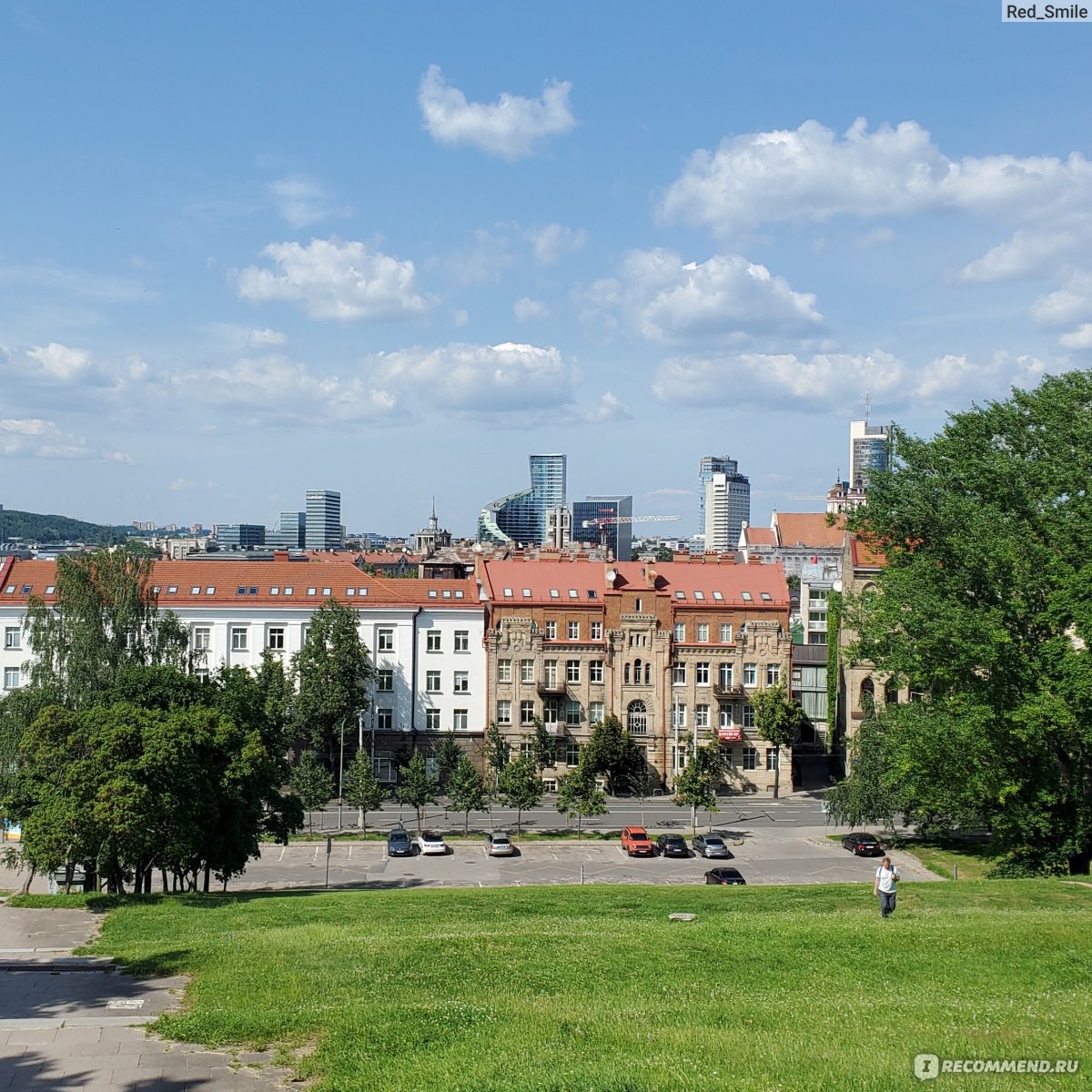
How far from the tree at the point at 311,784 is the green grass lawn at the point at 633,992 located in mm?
36858

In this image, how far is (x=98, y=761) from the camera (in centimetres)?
4091

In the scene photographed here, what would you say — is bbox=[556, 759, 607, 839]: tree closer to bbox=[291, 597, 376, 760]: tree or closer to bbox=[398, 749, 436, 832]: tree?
bbox=[398, 749, 436, 832]: tree

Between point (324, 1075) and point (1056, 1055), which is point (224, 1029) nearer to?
point (324, 1075)

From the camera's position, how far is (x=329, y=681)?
78.4m

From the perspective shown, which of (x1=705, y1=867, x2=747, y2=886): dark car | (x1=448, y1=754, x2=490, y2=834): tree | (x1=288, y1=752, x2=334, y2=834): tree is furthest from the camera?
(x1=448, y1=754, x2=490, y2=834): tree

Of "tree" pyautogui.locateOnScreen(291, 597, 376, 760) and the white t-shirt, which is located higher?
"tree" pyautogui.locateOnScreen(291, 597, 376, 760)

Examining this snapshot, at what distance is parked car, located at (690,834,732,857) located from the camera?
211ft

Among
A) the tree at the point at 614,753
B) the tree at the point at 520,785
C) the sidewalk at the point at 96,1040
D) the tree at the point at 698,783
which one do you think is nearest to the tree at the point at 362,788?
the tree at the point at 520,785

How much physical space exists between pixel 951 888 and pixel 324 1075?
2505cm

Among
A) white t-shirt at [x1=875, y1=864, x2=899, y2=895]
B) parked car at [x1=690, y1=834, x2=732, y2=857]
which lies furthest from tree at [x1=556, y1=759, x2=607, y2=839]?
white t-shirt at [x1=875, y1=864, x2=899, y2=895]

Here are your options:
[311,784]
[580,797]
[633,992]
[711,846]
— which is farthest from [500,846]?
[633,992]

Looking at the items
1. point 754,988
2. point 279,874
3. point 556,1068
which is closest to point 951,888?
point 754,988

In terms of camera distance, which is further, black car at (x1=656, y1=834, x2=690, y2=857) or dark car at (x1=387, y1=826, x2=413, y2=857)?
dark car at (x1=387, y1=826, x2=413, y2=857)

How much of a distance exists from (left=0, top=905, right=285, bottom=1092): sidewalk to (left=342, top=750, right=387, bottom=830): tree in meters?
45.1
